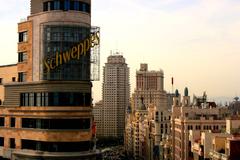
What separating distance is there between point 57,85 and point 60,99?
6.88 feet

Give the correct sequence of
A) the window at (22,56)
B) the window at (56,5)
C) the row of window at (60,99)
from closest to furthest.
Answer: the row of window at (60,99), the window at (56,5), the window at (22,56)

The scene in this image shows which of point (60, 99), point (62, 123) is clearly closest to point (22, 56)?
point (60, 99)

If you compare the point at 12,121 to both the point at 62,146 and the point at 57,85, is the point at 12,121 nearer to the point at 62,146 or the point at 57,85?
the point at 62,146

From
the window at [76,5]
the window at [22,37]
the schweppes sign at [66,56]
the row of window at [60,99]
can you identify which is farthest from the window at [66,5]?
the row of window at [60,99]

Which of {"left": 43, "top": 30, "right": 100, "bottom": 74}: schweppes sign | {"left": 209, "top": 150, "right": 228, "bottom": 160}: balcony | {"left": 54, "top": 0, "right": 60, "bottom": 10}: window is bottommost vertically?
{"left": 209, "top": 150, "right": 228, "bottom": 160}: balcony

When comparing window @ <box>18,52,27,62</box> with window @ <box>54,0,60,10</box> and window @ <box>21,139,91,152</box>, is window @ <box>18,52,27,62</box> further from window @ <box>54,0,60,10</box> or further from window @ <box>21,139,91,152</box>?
window @ <box>21,139,91,152</box>

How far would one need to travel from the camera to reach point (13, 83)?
77750 mm

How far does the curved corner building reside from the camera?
231 feet

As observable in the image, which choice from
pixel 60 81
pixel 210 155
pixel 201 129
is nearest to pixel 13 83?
pixel 60 81

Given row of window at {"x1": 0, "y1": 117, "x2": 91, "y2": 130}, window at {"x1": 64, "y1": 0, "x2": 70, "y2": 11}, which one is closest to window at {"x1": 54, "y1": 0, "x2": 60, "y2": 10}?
window at {"x1": 64, "y1": 0, "x2": 70, "y2": 11}

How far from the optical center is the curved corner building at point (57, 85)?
231 ft

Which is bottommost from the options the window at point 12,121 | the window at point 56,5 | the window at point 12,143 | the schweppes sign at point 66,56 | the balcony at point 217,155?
the balcony at point 217,155

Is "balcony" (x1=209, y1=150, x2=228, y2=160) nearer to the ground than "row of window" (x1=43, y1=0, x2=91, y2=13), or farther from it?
nearer to the ground

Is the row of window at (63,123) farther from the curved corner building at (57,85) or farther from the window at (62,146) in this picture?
the window at (62,146)
